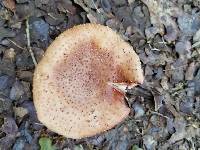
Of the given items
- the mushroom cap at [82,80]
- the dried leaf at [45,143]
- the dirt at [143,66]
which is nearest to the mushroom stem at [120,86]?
the mushroom cap at [82,80]

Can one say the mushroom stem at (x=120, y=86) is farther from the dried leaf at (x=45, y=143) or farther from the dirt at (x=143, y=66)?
the dried leaf at (x=45, y=143)

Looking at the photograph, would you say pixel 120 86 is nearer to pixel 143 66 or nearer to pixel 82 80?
pixel 82 80

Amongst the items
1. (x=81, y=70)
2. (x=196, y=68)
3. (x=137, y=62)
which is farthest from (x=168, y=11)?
(x=81, y=70)

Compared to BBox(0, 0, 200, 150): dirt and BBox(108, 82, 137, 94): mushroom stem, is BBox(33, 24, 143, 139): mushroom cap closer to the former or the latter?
BBox(108, 82, 137, 94): mushroom stem

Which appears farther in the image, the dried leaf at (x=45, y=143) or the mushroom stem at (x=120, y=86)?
the dried leaf at (x=45, y=143)

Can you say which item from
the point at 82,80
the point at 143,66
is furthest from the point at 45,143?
the point at 143,66
